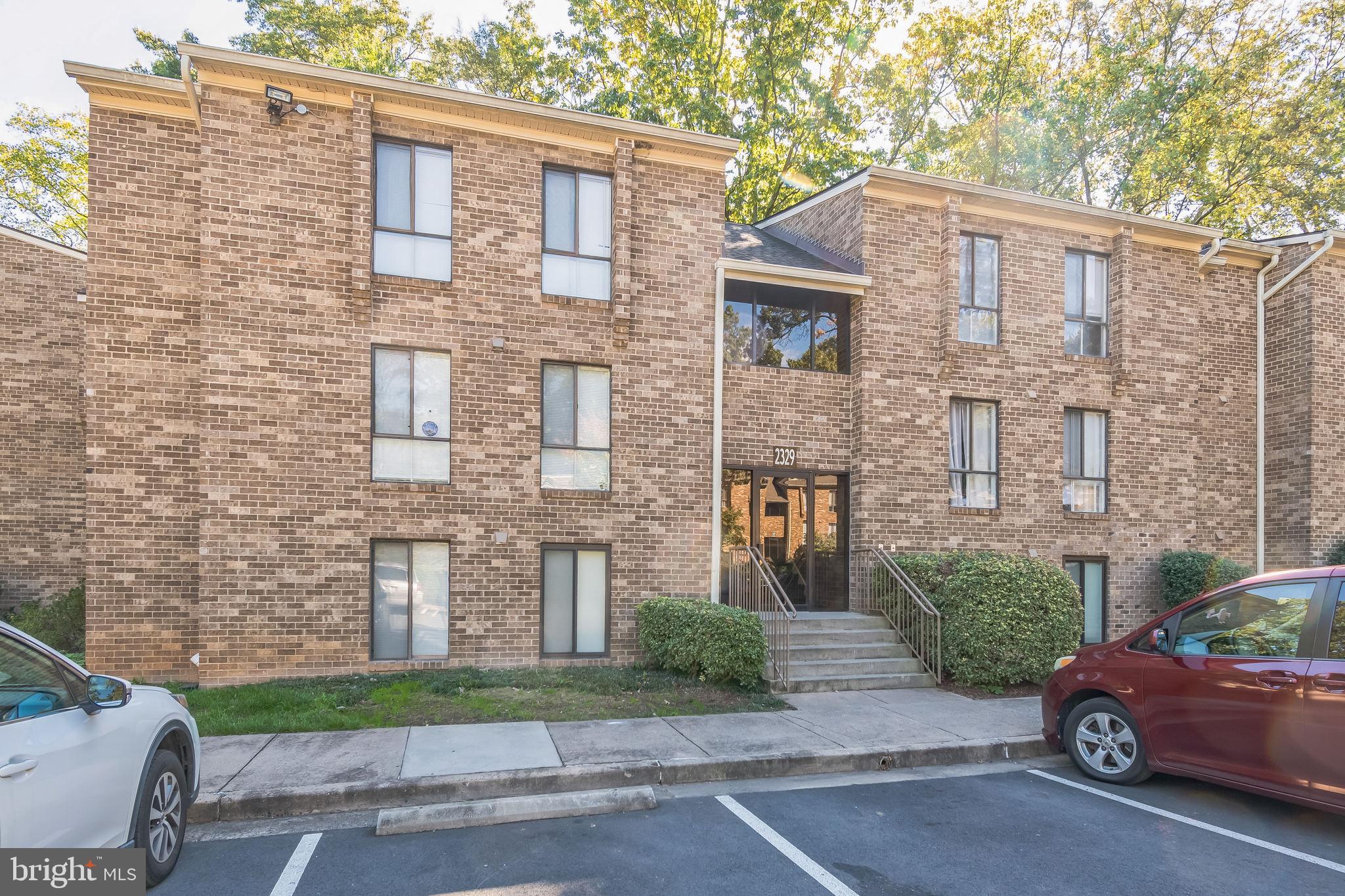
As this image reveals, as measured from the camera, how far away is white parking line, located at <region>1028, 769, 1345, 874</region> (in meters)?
4.51

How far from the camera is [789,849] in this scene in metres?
4.63

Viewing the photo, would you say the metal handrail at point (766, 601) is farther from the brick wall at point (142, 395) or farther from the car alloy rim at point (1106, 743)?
the brick wall at point (142, 395)

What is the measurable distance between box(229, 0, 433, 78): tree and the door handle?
21.4m

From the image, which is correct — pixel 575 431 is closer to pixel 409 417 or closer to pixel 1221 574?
pixel 409 417

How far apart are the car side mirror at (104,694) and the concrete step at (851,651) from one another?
705cm

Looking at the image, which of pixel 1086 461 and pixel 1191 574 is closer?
pixel 1191 574

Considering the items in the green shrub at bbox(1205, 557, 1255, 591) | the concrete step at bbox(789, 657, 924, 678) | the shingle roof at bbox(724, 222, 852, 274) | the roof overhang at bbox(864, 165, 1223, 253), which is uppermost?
the roof overhang at bbox(864, 165, 1223, 253)

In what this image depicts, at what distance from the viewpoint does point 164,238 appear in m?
8.87

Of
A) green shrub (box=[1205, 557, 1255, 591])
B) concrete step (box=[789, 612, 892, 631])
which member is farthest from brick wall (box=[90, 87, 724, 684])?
green shrub (box=[1205, 557, 1255, 591])

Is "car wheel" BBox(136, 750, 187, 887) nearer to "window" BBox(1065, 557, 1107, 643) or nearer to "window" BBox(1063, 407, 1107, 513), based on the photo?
"window" BBox(1065, 557, 1107, 643)

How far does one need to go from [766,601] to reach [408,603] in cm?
483

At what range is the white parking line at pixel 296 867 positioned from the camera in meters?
4.03

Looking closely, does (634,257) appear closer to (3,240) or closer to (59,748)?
(59,748)

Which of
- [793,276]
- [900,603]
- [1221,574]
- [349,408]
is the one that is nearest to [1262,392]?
[1221,574]
